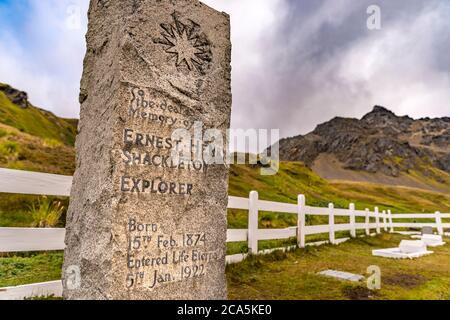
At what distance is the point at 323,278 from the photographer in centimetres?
573

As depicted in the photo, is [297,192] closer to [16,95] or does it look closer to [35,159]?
[35,159]

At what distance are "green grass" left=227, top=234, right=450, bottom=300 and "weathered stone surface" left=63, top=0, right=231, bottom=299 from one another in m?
1.57

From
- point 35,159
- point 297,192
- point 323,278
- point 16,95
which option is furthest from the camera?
point 16,95

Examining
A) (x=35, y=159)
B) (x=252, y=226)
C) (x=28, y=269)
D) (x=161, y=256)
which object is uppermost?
(x=35, y=159)

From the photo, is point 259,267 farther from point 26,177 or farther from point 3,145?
point 3,145

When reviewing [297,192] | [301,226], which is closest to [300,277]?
[301,226]

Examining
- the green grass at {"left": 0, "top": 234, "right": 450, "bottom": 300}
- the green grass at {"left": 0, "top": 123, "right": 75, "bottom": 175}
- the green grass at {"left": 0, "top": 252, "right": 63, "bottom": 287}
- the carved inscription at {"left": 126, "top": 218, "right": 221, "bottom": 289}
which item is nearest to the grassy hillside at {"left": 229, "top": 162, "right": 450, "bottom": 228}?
the green grass at {"left": 0, "top": 234, "right": 450, "bottom": 300}

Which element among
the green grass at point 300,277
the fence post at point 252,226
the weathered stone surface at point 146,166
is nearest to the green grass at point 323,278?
the green grass at point 300,277

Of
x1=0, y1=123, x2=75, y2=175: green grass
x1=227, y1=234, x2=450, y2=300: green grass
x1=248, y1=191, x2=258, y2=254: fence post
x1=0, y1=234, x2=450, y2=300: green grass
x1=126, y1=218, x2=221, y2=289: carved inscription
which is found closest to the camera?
x1=126, y1=218, x2=221, y2=289: carved inscription

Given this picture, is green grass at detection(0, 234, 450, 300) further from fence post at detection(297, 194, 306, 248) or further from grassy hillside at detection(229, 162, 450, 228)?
grassy hillside at detection(229, 162, 450, 228)

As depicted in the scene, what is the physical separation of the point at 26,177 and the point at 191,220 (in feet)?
7.50

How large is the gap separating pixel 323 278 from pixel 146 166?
3975mm

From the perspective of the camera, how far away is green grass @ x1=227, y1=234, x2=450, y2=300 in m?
4.84
